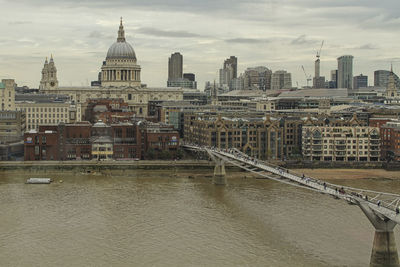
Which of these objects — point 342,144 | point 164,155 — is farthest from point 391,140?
point 164,155

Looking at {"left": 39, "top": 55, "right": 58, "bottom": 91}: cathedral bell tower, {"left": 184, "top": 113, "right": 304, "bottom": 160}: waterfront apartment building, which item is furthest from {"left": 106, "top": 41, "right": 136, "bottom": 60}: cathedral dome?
{"left": 184, "top": 113, "right": 304, "bottom": 160}: waterfront apartment building

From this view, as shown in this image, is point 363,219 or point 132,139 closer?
point 363,219

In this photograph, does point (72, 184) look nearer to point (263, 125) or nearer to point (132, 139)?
point (132, 139)

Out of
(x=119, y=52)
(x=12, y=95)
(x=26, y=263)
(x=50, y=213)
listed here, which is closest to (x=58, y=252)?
(x=26, y=263)

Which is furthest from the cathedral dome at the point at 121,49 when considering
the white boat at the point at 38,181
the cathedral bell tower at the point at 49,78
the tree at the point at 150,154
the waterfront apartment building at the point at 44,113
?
the white boat at the point at 38,181

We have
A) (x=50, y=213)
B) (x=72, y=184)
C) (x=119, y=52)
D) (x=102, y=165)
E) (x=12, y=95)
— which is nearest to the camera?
(x=50, y=213)

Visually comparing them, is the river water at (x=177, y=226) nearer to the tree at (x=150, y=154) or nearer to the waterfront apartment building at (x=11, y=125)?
the tree at (x=150, y=154)
